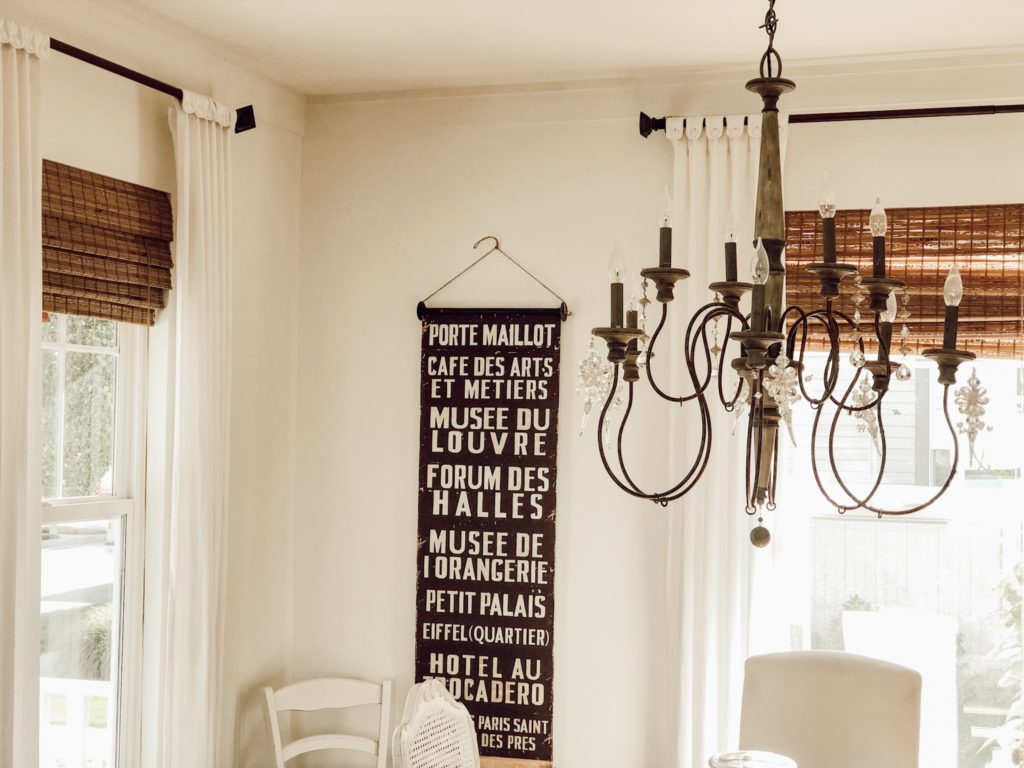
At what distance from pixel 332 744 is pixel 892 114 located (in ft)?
9.06

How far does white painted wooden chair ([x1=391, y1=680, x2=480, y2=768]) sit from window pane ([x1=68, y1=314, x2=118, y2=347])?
1.33 meters

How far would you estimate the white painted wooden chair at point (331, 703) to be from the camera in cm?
351

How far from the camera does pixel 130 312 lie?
9.79 ft

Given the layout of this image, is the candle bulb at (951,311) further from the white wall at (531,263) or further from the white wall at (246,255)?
the white wall at (246,255)

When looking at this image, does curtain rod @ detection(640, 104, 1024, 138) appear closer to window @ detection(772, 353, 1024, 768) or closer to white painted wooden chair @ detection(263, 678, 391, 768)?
window @ detection(772, 353, 1024, 768)

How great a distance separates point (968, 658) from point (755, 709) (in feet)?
3.30

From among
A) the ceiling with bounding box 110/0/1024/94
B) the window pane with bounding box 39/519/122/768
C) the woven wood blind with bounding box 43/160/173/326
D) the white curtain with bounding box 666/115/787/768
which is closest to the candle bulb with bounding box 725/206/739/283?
the ceiling with bounding box 110/0/1024/94

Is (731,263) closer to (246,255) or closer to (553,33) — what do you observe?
(553,33)

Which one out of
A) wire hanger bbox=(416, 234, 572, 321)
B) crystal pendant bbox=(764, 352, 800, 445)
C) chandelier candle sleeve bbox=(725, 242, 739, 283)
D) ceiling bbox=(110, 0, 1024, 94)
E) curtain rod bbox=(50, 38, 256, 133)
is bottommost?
crystal pendant bbox=(764, 352, 800, 445)

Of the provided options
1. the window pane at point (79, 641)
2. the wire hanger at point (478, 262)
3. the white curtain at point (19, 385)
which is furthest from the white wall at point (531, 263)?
the white curtain at point (19, 385)

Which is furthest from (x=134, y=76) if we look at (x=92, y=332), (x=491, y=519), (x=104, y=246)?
(x=491, y=519)

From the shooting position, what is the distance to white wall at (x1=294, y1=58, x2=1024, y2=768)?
131 inches

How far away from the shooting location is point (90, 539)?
2.96 meters

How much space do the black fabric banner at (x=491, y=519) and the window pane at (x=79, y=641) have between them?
106 cm
